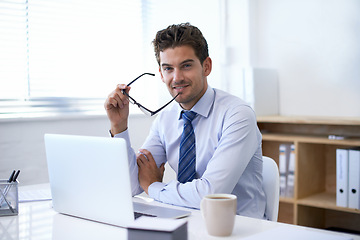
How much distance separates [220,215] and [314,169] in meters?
2.08

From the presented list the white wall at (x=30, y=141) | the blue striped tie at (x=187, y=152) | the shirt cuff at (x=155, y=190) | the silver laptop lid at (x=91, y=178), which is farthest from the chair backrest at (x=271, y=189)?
the white wall at (x=30, y=141)

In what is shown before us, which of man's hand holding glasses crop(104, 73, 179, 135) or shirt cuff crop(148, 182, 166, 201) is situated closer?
shirt cuff crop(148, 182, 166, 201)

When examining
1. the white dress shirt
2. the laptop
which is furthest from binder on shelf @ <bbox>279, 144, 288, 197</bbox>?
the laptop

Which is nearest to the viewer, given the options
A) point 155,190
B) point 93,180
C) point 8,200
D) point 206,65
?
point 93,180

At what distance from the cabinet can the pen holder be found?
6.20 ft

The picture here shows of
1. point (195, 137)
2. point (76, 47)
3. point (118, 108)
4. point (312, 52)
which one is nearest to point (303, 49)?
point (312, 52)

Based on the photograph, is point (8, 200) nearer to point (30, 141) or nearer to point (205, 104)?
point (205, 104)

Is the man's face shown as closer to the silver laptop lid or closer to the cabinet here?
the silver laptop lid

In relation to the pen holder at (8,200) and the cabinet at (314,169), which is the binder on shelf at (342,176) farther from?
the pen holder at (8,200)

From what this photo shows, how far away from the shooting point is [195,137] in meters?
1.73

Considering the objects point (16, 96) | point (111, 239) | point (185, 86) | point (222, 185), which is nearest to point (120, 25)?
point (16, 96)

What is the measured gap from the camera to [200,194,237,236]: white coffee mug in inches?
39.6

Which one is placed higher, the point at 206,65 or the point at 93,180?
the point at 206,65

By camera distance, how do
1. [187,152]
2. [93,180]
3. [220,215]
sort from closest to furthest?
[220,215] < [93,180] < [187,152]
